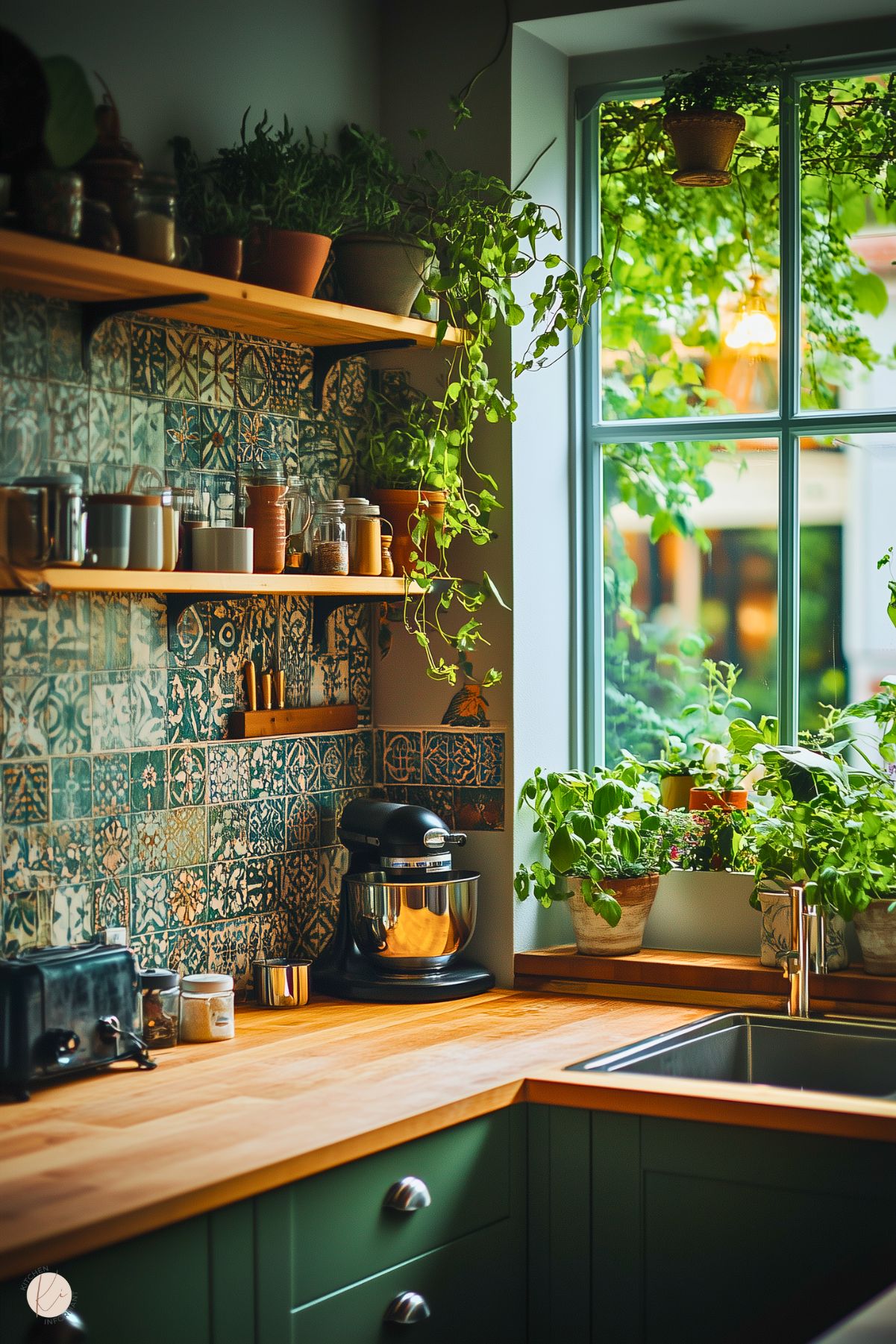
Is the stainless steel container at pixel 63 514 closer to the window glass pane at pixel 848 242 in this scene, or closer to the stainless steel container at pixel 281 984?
the stainless steel container at pixel 281 984

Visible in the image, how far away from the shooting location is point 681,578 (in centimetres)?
333

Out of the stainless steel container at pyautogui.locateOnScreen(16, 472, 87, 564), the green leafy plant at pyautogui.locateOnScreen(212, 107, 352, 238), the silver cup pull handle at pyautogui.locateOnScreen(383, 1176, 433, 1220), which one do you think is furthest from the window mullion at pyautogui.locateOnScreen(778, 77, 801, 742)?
the stainless steel container at pyautogui.locateOnScreen(16, 472, 87, 564)

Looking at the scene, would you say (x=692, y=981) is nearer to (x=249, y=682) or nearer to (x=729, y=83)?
(x=249, y=682)

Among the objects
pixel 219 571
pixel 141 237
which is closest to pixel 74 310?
pixel 141 237

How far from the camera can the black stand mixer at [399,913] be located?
2.94 metres

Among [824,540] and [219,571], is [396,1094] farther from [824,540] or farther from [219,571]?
[824,540]

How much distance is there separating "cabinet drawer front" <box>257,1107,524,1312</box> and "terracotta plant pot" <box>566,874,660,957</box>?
2.38ft

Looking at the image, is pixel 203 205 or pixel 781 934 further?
pixel 781 934

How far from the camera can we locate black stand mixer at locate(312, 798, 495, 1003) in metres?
2.94

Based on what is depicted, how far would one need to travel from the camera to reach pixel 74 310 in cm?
253

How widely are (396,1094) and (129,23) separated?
5.78ft

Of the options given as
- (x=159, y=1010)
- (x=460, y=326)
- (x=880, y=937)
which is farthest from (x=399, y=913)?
(x=460, y=326)

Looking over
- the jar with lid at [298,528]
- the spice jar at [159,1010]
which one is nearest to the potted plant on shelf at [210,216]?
the jar with lid at [298,528]

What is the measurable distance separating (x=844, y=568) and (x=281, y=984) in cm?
138
